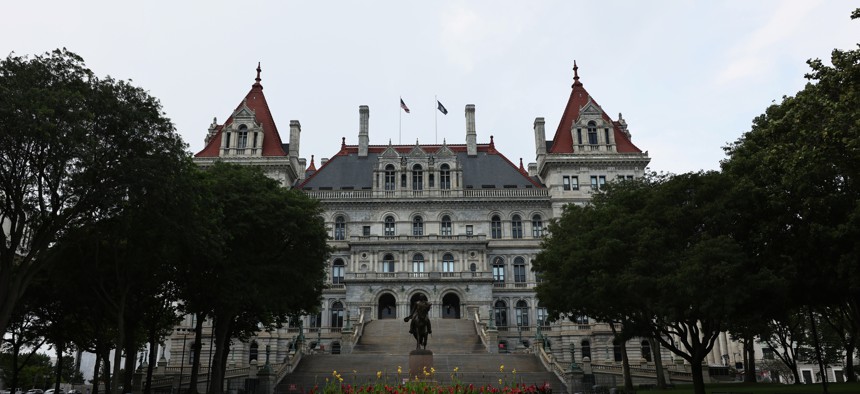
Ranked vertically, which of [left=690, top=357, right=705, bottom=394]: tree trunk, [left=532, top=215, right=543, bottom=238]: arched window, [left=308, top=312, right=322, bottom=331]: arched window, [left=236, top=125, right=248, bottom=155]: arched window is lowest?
[left=690, top=357, right=705, bottom=394]: tree trunk

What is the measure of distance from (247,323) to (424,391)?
27097mm

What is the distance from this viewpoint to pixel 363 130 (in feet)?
221

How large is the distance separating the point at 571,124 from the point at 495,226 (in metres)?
12.2

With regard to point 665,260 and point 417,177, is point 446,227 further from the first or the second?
point 665,260

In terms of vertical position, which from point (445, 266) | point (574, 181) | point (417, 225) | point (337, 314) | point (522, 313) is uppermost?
point (574, 181)

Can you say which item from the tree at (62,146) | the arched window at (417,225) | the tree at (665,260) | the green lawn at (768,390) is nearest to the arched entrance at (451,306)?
the arched window at (417,225)

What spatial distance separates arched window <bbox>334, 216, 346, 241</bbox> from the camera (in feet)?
194

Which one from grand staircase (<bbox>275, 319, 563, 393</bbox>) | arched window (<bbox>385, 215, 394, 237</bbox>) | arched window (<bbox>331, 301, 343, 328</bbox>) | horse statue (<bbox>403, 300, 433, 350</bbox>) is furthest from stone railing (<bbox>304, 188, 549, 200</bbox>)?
horse statue (<bbox>403, 300, 433, 350</bbox>)

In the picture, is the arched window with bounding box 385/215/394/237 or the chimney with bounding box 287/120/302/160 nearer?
the arched window with bounding box 385/215/394/237

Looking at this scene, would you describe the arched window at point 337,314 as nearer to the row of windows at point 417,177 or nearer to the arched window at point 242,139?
the row of windows at point 417,177

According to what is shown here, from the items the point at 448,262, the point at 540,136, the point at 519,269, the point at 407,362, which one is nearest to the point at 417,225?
the point at 448,262

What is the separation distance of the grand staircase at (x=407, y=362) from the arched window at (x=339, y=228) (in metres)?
10.8

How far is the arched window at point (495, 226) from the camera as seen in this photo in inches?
2330

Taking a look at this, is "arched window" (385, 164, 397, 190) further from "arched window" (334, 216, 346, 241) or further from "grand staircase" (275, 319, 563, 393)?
"grand staircase" (275, 319, 563, 393)
